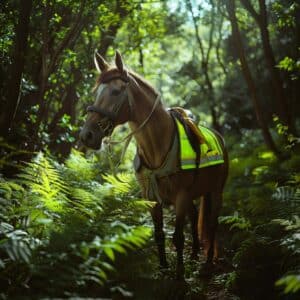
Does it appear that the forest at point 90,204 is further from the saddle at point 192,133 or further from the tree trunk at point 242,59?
the saddle at point 192,133

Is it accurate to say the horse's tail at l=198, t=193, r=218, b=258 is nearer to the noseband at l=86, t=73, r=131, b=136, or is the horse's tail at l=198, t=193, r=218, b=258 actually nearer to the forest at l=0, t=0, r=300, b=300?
the forest at l=0, t=0, r=300, b=300

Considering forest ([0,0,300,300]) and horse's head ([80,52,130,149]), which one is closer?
forest ([0,0,300,300])

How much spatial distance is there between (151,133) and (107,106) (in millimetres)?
767

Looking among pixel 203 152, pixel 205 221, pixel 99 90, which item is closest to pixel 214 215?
pixel 205 221

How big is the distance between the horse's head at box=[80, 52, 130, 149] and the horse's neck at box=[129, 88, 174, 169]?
0.22 m

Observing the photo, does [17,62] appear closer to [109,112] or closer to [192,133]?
[109,112]

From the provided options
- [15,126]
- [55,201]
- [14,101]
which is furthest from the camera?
[15,126]

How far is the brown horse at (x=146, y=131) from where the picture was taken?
16.0 feet

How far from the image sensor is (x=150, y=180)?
17.8 ft

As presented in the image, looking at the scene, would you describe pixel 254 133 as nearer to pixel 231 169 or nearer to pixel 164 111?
pixel 231 169

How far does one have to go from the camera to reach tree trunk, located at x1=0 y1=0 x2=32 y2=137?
4.80 m

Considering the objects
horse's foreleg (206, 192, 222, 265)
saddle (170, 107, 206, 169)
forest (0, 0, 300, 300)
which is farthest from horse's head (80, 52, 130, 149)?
horse's foreleg (206, 192, 222, 265)

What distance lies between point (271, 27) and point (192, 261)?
7322mm

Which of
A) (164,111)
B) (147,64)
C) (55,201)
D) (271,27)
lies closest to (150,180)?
(164,111)
